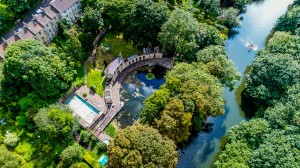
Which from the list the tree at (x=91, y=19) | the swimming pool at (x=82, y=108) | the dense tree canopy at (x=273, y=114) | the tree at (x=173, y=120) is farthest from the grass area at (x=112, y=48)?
the dense tree canopy at (x=273, y=114)

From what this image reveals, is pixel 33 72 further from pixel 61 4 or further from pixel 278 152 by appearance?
pixel 278 152

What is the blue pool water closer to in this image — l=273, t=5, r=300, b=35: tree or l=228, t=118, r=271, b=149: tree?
l=228, t=118, r=271, b=149: tree

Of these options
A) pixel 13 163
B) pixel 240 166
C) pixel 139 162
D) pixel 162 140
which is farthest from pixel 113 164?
pixel 240 166

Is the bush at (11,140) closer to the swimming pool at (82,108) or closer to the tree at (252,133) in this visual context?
the swimming pool at (82,108)

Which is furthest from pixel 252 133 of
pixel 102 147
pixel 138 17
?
pixel 138 17

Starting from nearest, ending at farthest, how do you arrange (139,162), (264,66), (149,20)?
(139,162) → (264,66) → (149,20)

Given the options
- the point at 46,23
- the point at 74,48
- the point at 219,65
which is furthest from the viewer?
the point at 46,23

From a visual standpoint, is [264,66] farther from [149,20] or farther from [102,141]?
[102,141]
